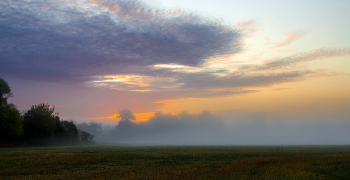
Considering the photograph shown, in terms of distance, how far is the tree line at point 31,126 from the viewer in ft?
201

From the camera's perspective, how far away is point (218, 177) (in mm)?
17656

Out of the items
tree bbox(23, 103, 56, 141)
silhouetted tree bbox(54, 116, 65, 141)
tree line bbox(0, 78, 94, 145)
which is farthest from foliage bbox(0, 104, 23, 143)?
silhouetted tree bbox(54, 116, 65, 141)

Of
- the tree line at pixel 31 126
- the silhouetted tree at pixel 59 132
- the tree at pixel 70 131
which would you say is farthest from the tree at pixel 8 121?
the tree at pixel 70 131

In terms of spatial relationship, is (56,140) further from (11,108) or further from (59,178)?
(59,178)

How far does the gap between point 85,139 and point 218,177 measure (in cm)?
13335

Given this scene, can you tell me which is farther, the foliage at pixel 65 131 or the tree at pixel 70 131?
the tree at pixel 70 131

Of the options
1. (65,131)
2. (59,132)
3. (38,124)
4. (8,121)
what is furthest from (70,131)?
(8,121)

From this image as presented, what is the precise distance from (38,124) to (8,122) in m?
21.4

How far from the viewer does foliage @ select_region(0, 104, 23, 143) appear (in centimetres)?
5994

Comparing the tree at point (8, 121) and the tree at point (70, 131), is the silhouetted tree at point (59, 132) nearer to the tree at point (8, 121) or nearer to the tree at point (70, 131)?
the tree at point (70, 131)

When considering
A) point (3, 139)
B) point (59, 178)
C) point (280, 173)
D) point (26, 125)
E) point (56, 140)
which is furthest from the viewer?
point (56, 140)

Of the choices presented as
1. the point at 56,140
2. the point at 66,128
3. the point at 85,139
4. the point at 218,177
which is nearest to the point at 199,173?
the point at 218,177

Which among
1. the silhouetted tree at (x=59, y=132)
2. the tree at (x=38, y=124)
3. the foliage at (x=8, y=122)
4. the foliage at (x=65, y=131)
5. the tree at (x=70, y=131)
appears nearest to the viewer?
the foliage at (x=8, y=122)

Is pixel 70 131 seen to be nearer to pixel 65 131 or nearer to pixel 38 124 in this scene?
pixel 65 131
